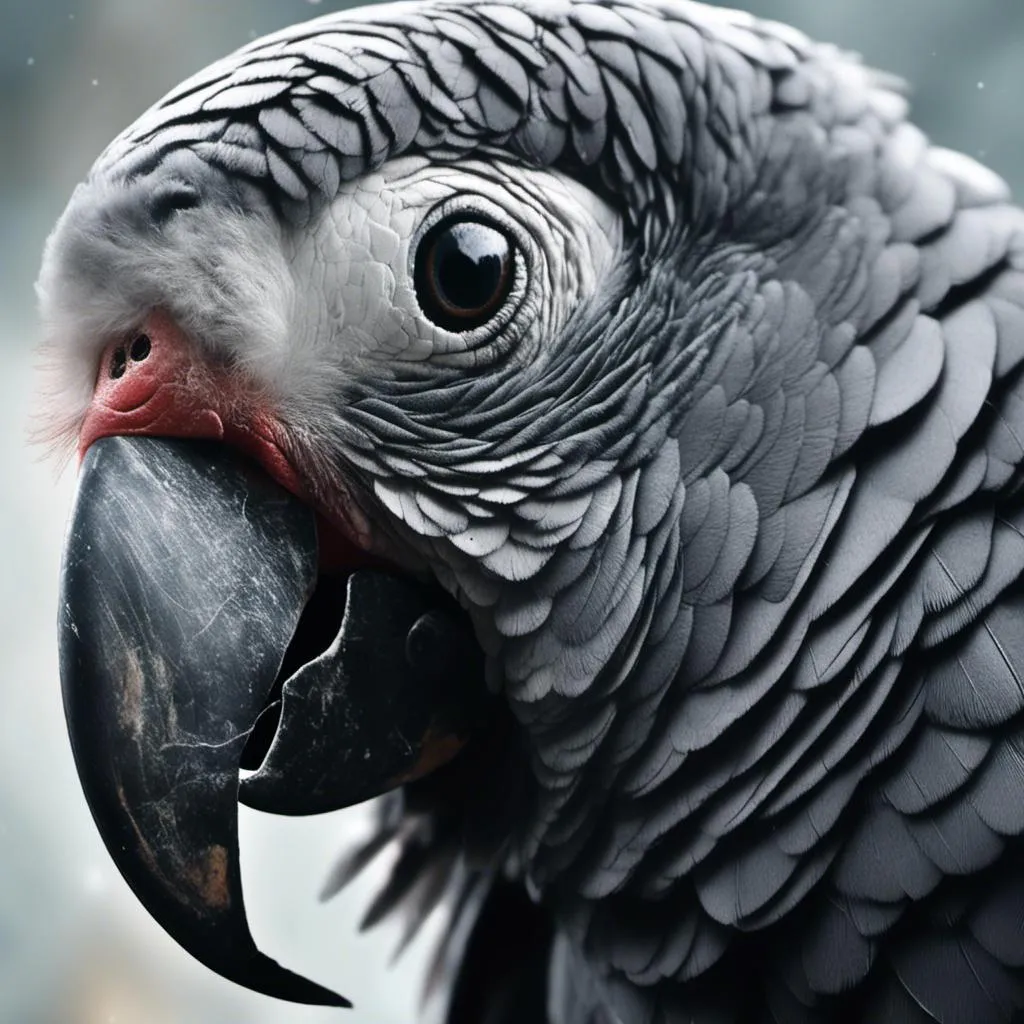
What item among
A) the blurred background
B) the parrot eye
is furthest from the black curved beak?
the blurred background

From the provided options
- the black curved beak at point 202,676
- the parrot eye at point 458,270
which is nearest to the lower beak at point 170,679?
the black curved beak at point 202,676

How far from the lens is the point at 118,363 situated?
88cm

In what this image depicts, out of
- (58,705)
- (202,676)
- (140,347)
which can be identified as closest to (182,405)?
(140,347)

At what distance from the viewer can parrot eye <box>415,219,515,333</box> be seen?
838 millimetres

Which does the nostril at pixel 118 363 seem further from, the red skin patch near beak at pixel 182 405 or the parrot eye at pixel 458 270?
the parrot eye at pixel 458 270

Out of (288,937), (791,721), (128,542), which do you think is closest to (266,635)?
(128,542)

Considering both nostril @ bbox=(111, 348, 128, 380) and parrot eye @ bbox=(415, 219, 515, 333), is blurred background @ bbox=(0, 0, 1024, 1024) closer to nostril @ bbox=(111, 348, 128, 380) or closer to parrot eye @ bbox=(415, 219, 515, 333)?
nostril @ bbox=(111, 348, 128, 380)

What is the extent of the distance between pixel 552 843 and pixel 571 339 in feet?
1.42

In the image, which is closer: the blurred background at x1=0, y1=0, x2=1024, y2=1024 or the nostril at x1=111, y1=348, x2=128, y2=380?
the nostril at x1=111, y1=348, x2=128, y2=380

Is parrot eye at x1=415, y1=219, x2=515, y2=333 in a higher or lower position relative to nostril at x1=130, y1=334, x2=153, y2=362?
higher

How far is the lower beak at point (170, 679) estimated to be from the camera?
0.79 m

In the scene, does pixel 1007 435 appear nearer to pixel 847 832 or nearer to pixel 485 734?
pixel 847 832

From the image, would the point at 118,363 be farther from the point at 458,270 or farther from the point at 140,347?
the point at 458,270

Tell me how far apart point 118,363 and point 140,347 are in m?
0.03
